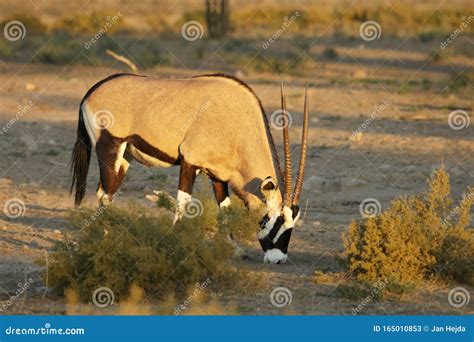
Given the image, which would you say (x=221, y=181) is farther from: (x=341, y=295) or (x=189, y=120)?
(x=341, y=295)

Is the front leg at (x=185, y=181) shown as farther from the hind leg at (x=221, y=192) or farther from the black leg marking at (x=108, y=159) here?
the black leg marking at (x=108, y=159)

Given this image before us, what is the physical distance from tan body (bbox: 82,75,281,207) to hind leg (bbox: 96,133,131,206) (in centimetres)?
8

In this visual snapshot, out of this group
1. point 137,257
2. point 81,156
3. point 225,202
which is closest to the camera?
point 137,257

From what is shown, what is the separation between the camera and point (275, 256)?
10031 mm

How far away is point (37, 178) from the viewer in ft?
45.8

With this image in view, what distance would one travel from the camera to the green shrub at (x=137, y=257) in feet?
29.0

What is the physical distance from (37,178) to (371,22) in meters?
21.3

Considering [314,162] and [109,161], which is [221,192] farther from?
[314,162]

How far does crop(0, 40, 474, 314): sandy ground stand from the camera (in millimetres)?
9195


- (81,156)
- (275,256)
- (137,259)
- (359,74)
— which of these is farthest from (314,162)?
(359,74)

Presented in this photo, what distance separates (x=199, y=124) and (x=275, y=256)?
4.81 ft

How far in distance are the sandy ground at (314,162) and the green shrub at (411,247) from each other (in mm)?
220

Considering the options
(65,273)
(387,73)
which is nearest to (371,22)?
(387,73)

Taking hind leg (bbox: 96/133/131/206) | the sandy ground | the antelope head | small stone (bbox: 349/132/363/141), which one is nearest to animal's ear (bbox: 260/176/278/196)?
the antelope head
